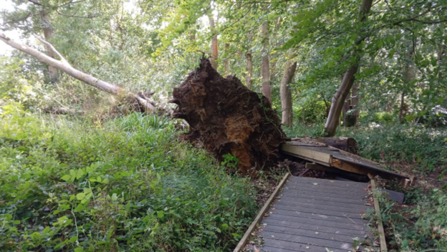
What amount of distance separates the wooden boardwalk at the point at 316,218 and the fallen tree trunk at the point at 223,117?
162 centimetres

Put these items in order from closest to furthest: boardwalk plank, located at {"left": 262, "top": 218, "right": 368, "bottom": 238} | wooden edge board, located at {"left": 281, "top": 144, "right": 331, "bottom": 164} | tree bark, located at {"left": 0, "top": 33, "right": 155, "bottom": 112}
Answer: boardwalk plank, located at {"left": 262, "top": 218, "right": 368, "bottom": 238} < wooden edge board, located at {"left": 281, "top": 144, "right": 331, "bottom": 164} < tree bark, located at {"left": 0, "top": 33, "right": 155, "bottom": 112}

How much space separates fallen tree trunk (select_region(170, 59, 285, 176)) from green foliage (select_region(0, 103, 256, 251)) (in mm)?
1032

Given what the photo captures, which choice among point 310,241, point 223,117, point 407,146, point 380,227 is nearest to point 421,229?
point 380,227

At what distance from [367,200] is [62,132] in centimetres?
641

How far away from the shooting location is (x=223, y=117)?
763 cm

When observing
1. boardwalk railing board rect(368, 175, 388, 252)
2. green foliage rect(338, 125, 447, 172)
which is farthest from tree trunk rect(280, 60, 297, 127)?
boardwalk railing board rect(368, 175, 388, 252)

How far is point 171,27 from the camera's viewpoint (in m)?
8.97

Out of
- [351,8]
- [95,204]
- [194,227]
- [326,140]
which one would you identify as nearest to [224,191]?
[194,227]

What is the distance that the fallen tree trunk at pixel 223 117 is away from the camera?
7359mm

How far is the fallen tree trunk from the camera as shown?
24.1 feet

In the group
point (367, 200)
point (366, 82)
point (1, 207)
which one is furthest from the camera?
point (366, 82)

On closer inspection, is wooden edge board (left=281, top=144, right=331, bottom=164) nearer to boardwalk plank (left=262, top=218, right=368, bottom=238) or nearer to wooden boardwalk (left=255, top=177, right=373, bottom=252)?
wooden boardwalk (left=255, top=177, right=373, bottom=252)

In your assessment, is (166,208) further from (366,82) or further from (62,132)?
(366,82)

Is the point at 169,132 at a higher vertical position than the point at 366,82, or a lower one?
lower
